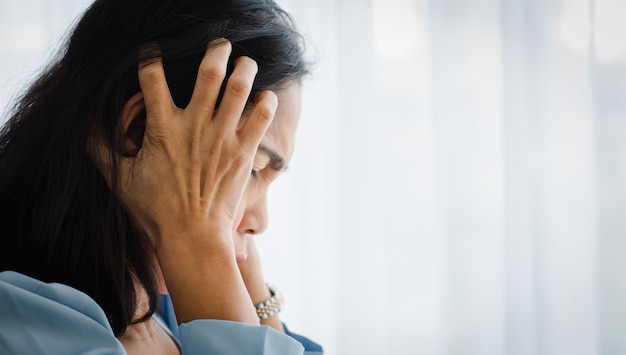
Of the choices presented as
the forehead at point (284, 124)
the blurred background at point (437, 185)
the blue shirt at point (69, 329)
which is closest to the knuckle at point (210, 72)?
the forehead at point (284, 124)

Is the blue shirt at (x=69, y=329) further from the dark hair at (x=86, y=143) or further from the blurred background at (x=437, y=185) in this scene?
the blurred background at (x=437, y=185)

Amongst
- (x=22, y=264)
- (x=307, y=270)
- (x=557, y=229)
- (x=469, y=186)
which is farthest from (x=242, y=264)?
(x=557, y=229)

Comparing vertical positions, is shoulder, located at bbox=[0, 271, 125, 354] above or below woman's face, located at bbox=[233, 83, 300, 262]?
below

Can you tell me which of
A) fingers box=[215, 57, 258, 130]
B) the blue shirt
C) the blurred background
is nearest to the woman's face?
fingers box=[215, 57, 258, 130]

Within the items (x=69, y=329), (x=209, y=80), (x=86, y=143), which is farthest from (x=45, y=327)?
(x=209, y=80)

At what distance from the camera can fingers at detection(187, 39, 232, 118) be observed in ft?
2.52

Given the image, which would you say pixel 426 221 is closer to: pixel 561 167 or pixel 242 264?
pixel 561 167

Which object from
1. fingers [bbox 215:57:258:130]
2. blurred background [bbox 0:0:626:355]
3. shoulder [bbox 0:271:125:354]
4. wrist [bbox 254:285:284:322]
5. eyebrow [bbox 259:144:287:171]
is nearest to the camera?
shoulder [bbox 0:271:125:354]

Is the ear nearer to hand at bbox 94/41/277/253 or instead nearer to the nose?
hand at bbox 94/41/277/253

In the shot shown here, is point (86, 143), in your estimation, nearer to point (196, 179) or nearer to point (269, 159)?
point (196, 179)

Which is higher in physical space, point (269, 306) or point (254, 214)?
point (254, 214)

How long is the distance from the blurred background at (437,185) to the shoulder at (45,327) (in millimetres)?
1091

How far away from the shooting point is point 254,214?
951 millimetres

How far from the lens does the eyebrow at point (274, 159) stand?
35.3 inches
